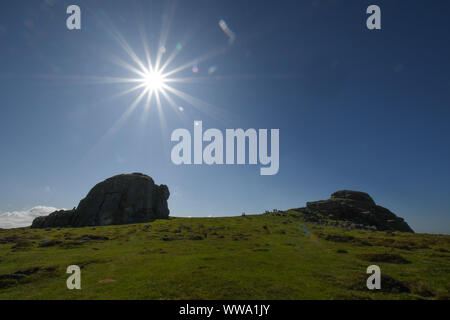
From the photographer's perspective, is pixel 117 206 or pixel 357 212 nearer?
pixel 117 206

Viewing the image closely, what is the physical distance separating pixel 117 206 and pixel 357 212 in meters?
161

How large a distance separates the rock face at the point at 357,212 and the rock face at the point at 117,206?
109268mm

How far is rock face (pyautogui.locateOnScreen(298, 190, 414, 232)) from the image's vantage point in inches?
4853

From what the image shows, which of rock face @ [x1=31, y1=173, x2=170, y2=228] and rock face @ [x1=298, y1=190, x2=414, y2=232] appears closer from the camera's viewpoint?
rock face @ [x1=31, y1=173, x2=170, y2=228]

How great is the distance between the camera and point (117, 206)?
126 m

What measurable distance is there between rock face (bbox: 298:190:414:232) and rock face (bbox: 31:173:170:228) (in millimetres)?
109268

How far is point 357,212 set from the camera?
5064 inches

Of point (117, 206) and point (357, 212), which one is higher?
point (117, 206)

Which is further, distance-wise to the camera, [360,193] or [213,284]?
[360,193]

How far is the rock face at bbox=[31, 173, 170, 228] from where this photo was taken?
120 metres
